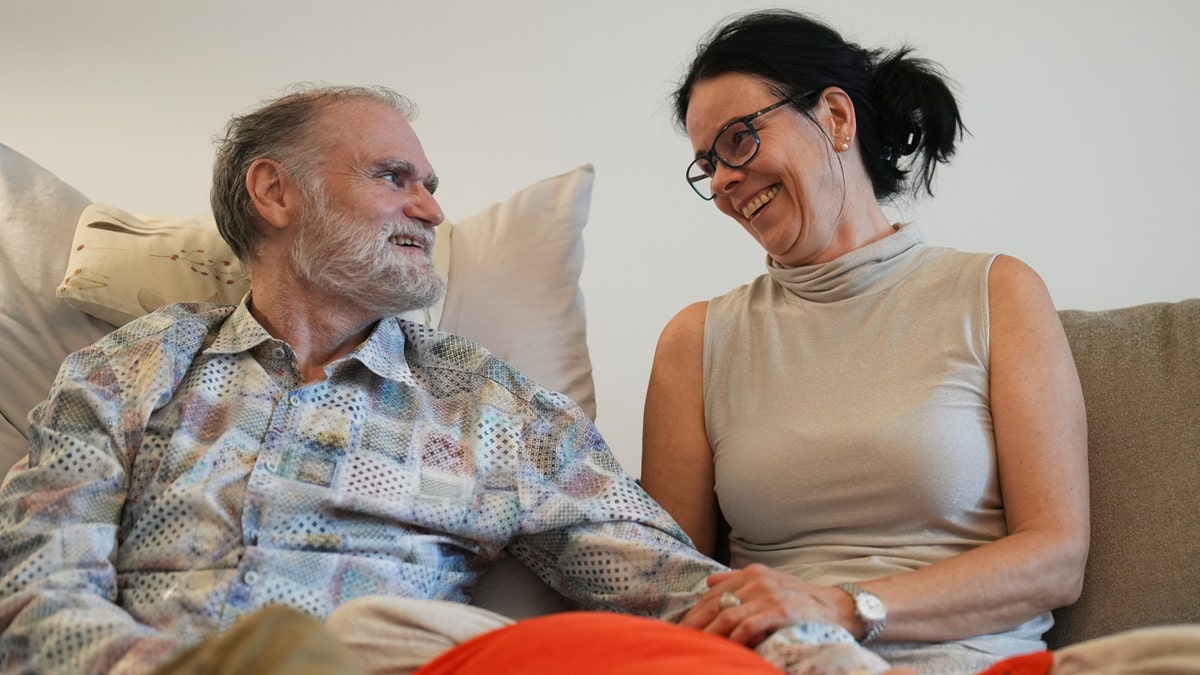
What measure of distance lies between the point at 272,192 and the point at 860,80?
3.09 feet

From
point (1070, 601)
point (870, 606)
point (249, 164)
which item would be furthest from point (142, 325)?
point (1070, 601)

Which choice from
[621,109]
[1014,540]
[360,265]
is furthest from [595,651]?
[621,109]

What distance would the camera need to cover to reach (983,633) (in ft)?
4.72

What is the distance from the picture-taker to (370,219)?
165cm

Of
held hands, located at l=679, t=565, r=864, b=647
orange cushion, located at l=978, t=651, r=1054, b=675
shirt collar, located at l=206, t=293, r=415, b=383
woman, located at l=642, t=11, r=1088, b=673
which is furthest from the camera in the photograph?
shirt collar, located at l=206, t=293, r=415, b=383

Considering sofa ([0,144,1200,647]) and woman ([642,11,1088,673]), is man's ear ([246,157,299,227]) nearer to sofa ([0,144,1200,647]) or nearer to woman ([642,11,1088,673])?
sofa ([0,144,1200,647])

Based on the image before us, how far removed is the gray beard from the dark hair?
0.57 metres

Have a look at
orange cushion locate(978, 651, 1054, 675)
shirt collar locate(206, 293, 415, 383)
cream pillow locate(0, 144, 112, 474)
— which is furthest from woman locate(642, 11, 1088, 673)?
cream pillow locate(0, 144, 112, 474)

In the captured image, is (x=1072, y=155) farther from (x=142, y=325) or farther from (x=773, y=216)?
(x=142, y=325)

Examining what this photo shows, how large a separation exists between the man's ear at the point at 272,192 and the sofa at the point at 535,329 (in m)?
0.18

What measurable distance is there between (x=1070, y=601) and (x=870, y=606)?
1.08ft

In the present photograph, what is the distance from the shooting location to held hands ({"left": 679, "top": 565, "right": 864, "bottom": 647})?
1246 mm

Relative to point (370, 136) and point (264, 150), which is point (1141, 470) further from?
point (264, 150)

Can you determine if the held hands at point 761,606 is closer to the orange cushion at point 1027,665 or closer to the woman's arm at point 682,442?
the orange cushion at point 1027,665
